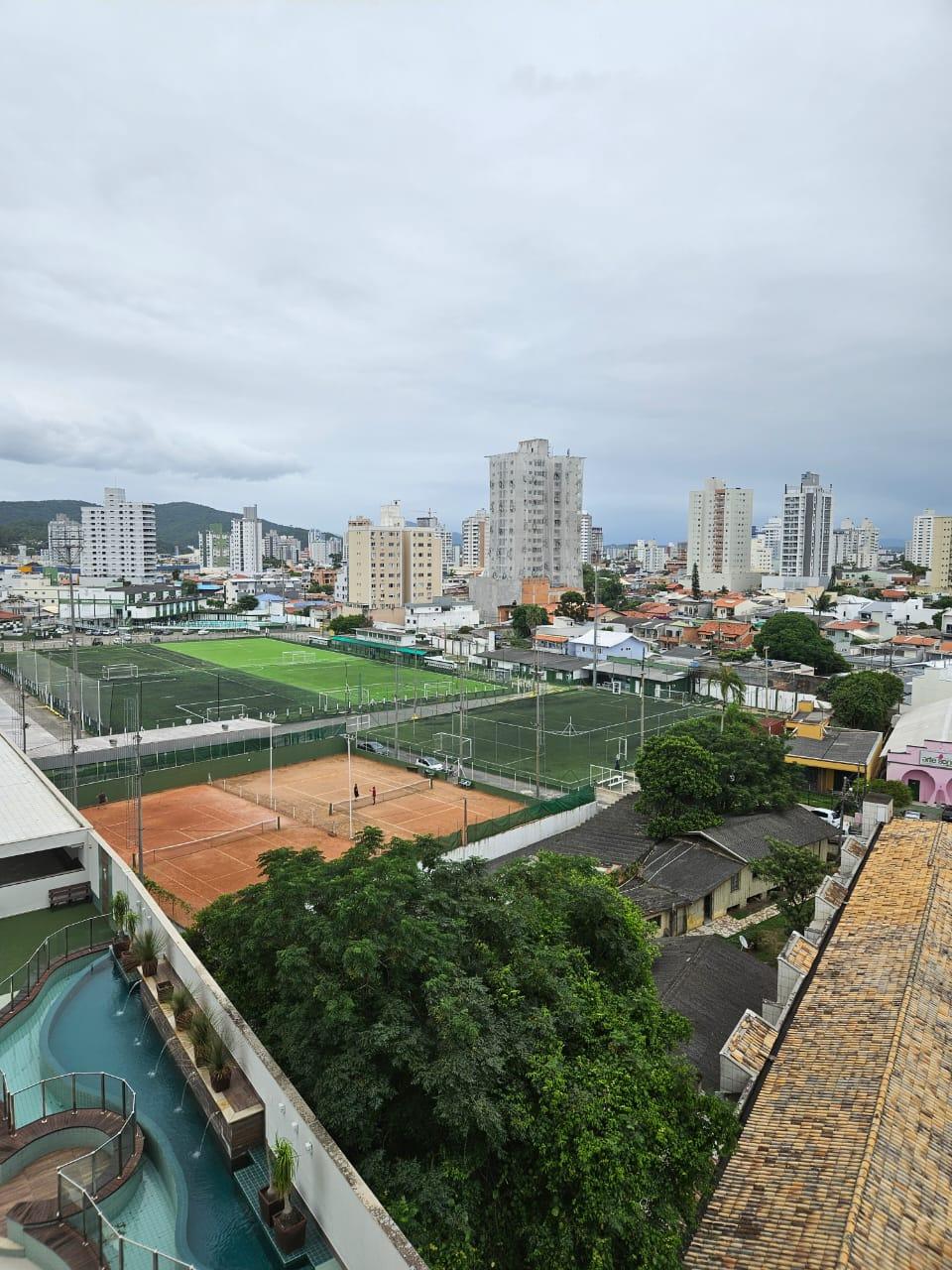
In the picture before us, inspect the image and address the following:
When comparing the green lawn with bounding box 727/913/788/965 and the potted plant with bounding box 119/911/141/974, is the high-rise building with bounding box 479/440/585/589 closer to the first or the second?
the green lawn with bounding box 727/913/788/965

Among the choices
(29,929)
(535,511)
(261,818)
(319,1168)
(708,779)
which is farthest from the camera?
(535,511)

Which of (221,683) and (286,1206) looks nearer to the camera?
(286,1206)

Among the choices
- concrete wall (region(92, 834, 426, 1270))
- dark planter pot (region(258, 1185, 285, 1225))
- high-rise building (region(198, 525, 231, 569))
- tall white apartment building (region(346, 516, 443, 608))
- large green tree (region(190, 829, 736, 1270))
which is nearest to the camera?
concrete wall (region(92, 834, 426, 1270))

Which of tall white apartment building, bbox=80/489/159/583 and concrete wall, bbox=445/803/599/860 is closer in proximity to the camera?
concrete wall, bbox=445/803/599/860

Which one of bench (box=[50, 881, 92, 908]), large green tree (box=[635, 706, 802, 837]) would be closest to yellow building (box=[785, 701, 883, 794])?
large green tree (box=[635, 706, 802, 837])

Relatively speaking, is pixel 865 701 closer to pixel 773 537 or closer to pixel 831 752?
pixel 831 752

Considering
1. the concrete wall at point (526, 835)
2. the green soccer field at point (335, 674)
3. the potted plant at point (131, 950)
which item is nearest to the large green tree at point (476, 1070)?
the potted plant at point (131, 950)

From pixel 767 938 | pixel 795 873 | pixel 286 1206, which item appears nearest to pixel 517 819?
pixel 767 938
